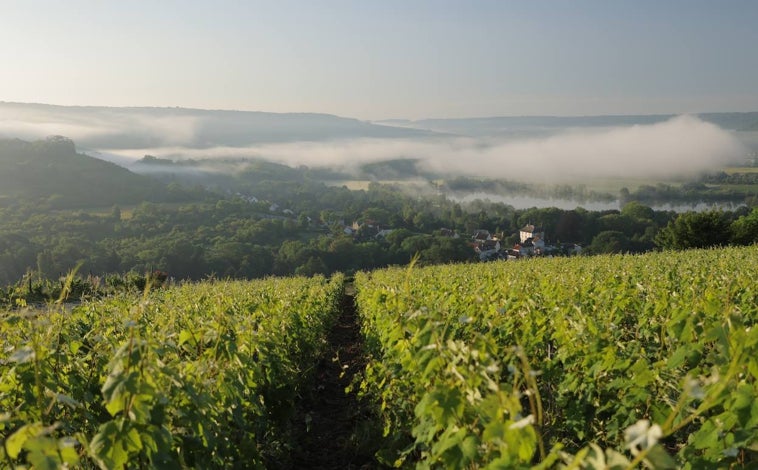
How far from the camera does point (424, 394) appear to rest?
401 centimetres

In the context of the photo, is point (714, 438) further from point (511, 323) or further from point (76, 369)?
point (76, 369)

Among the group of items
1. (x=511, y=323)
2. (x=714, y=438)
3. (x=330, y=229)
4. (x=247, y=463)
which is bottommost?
(x=330, y=229)

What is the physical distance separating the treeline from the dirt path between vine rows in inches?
1782

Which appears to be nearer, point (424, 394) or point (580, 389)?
point (424, 394)

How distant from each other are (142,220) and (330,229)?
38.9 metres

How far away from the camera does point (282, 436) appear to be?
5.93 metres

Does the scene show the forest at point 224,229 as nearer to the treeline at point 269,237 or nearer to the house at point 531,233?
the treeline at point 269,237

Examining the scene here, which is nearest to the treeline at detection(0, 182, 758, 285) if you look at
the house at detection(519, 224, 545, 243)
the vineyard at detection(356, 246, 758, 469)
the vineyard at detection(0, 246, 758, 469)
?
the house at detection(519, 224, 545, 243)

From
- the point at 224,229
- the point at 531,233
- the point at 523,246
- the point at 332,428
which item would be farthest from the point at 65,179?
the point at 332,428

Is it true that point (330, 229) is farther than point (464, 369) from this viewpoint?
Yes

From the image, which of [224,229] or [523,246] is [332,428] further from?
[224,229]

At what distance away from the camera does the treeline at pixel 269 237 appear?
2643 inches

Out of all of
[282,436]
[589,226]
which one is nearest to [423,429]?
[282,436]

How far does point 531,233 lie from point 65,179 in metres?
121
